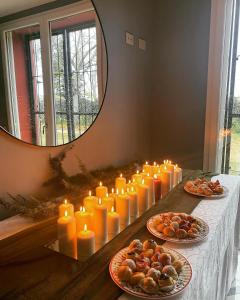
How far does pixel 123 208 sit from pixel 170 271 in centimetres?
36

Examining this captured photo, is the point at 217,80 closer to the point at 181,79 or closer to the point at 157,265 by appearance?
the point at 181,79

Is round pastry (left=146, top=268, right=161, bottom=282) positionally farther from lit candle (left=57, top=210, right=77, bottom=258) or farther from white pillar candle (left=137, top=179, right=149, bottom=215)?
white pillar candle (left=137, top=179, right=149, bottom=215)

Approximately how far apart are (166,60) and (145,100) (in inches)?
16.4

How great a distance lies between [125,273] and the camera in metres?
0.69

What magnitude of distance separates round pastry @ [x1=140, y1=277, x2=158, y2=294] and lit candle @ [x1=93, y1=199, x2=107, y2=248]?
252 mm

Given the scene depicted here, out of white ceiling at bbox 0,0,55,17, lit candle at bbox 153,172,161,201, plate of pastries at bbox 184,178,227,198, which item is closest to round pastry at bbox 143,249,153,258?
lit candle at bbox 153,172,161,201

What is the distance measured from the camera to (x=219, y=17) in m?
1.93

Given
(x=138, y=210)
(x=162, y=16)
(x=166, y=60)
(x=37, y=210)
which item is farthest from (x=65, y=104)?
(x=162, y=16)

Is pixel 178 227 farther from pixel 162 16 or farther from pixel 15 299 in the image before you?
pixel 162 16

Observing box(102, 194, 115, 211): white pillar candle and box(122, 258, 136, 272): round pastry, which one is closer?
box(122, 258, 136, 272): round pastry

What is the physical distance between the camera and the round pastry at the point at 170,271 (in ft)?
2.26

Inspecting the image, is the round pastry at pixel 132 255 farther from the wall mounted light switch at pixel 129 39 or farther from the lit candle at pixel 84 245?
the wall mounted light switch at pixel 129 39

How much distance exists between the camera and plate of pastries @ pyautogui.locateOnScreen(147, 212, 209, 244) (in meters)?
0.91

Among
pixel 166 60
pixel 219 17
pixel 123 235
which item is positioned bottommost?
pixel 123 235
